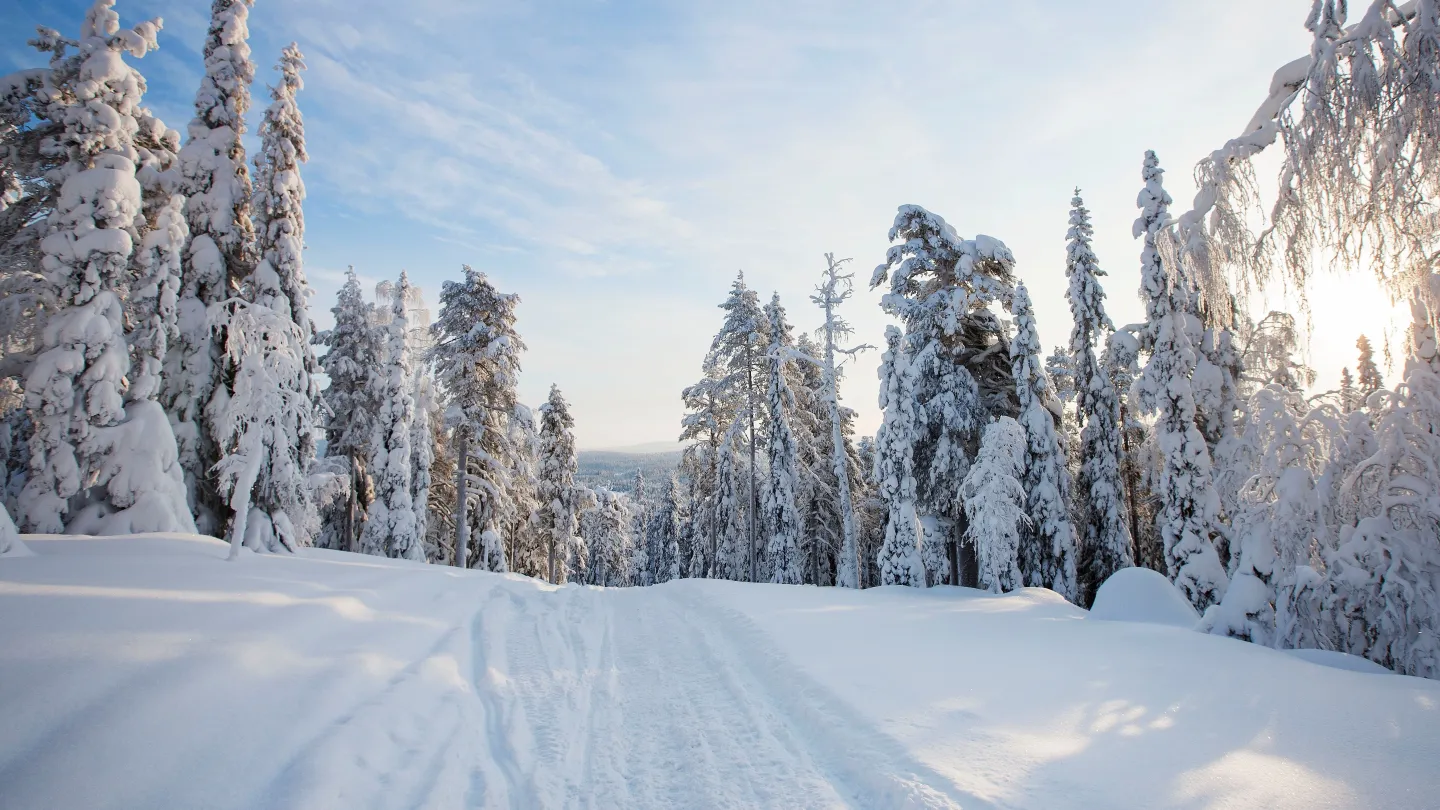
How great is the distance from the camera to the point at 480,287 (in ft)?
79.3

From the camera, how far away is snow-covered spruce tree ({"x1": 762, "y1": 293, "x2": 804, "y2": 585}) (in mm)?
26169

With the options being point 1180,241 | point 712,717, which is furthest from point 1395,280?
point 712,717

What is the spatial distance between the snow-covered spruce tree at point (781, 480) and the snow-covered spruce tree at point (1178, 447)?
12.6 meters

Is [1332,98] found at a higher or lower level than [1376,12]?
lower

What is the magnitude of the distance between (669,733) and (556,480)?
2922 centimetres

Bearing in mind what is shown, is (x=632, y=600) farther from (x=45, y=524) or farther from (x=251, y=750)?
(x=45, y=524)

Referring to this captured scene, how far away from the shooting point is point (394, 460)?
2288 cm

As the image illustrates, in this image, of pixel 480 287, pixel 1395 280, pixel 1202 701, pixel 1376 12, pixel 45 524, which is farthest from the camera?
pixel 480 287

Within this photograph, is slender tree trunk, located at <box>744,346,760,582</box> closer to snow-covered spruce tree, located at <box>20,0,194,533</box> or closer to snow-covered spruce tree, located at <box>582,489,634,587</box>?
snow-covered spruce tree, located at <box>20,0,194,533</box>

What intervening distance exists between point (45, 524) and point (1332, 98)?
66.7ft

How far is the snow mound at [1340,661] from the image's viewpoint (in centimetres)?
727

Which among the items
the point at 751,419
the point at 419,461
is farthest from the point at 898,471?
the point at 419,461

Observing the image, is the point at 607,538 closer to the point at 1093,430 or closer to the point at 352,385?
the point at 352,385

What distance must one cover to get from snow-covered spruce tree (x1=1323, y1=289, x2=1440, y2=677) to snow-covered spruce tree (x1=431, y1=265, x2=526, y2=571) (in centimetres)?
2298
